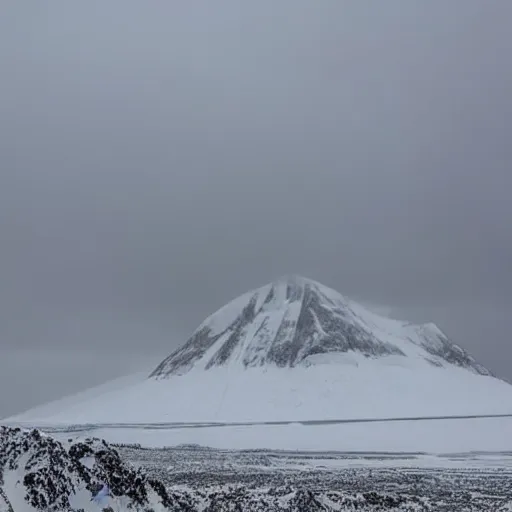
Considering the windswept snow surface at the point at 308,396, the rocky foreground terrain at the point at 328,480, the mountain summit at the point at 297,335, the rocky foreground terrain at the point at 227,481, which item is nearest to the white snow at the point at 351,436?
the rocky foreground terrain at the point at 328,480

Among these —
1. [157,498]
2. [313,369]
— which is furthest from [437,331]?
[157,498]

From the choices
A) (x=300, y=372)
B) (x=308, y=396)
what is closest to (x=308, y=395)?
(x=308, y=396)

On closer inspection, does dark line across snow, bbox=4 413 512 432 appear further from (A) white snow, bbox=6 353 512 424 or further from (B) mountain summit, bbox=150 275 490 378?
(B) mountain summit, bbox=150 275 490 378

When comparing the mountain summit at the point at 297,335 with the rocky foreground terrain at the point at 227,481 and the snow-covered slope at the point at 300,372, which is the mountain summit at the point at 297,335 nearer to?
the snow-covered slope at the point at 300,372

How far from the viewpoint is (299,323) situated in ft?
419

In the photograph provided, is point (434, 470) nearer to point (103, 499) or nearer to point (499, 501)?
point (499, 501)

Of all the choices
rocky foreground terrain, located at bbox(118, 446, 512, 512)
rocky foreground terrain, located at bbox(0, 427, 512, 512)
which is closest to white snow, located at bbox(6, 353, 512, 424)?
rocky foreground terrain, located at bbox(118, 446, 512, 512)

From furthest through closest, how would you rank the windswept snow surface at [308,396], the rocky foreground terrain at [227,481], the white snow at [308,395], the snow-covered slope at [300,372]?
the snow-covered slope at [300,372] < the white snow at [308,395] < the windswept snow surface at [308,396] < the rocky foreground terrain at [227,481]

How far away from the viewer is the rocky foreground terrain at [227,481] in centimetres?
1866

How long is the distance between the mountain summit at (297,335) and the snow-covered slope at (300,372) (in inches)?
9.6

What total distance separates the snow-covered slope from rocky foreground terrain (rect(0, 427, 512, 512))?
39263mm

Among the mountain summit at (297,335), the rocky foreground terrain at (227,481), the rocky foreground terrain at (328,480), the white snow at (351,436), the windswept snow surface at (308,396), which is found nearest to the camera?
the rocky foreground terrain at (227,481)

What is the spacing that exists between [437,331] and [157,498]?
132937mm

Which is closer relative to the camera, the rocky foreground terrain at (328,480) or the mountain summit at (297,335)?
the rocky foreground terrain at (328,480)
